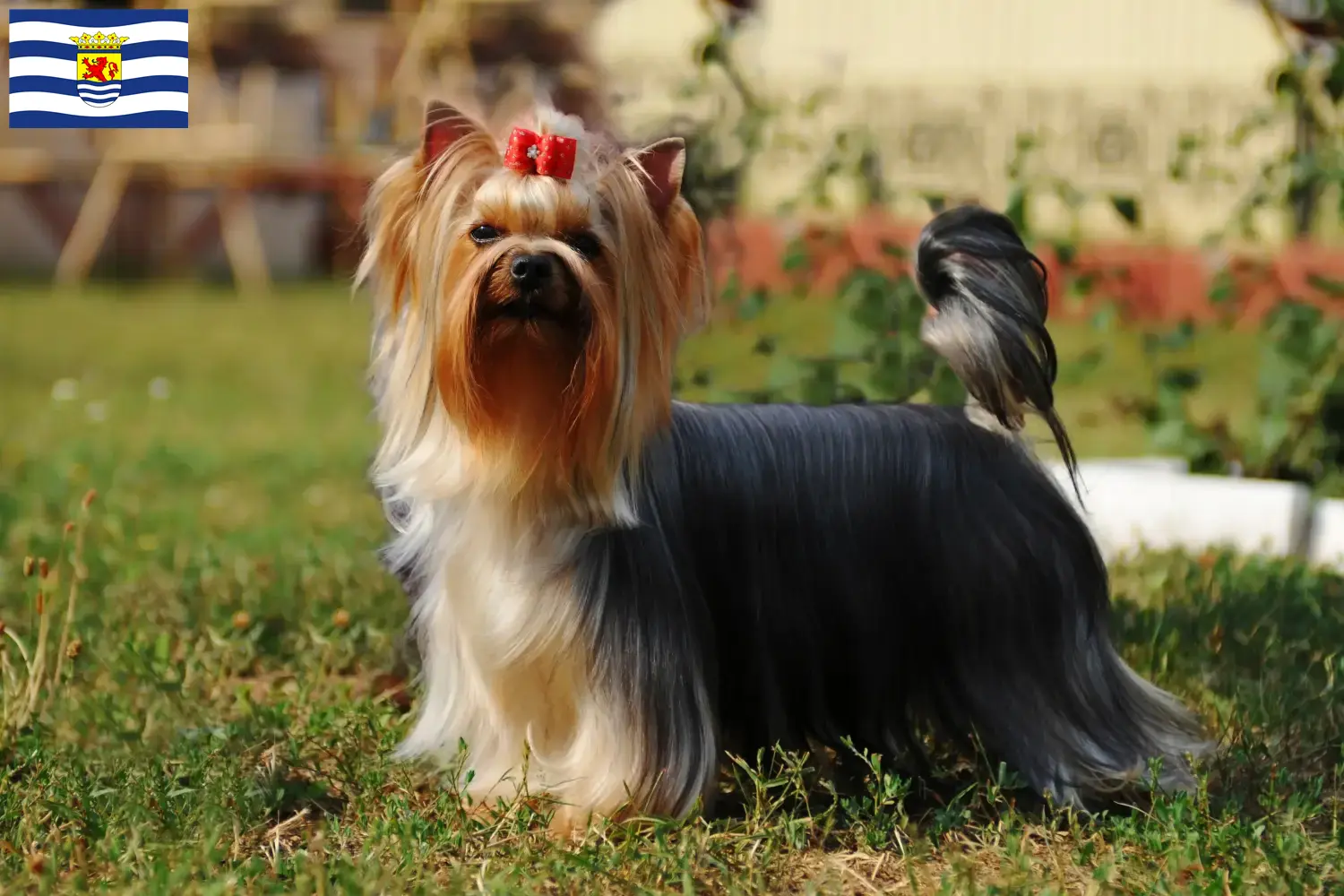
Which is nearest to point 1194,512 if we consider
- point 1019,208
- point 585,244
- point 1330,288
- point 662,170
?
point 1330,288

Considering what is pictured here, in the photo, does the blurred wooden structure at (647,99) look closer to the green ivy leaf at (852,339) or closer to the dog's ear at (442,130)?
the green ivy leaf at (852,339)

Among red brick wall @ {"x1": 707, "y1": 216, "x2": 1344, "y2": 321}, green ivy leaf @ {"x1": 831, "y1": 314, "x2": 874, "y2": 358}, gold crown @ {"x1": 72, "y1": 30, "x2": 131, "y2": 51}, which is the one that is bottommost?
red brick wall @ {"x1": 707, "y1": 216, "x2": 1344, "y2": 321}

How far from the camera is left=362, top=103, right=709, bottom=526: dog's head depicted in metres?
3.07

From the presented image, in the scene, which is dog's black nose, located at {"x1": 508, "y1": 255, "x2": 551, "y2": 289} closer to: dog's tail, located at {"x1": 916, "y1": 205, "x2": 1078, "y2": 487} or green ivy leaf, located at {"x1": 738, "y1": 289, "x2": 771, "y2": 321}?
dog's tail, located at {"x1": 916, "y1": 205, "x2": 1078, "y2": 487}

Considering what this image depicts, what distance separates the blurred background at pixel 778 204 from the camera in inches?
210

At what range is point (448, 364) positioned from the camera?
3102 mm

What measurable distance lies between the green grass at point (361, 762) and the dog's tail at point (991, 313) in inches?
31.8

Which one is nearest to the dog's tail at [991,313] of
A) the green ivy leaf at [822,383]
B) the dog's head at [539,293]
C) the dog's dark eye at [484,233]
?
the dog's head at [539,293]

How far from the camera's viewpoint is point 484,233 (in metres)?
3.12

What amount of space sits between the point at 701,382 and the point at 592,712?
6.28ft

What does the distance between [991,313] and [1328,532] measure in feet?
8.98

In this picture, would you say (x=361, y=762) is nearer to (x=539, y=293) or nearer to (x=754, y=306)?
(x=539, y=293)

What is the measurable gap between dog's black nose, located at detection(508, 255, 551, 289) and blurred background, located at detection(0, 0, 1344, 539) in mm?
602

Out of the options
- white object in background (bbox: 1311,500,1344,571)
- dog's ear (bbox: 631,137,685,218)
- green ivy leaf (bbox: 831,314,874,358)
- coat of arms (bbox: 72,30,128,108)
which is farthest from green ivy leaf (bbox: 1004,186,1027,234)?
coat of arms (bbox: 72,30,128,108)
